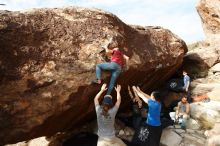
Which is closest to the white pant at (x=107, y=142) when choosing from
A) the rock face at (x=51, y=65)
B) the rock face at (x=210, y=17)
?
the rock face at (x=51, y=65)

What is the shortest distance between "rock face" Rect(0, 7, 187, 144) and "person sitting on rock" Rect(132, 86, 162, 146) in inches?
62.2

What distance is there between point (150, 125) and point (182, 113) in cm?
318

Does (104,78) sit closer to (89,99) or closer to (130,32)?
(89,99)

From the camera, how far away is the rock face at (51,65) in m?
8.75

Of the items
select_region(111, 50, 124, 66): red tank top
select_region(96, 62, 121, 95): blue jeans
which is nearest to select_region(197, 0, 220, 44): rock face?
select_region(111, 50, 124, 66): red tank top

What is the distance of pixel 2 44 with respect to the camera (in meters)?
8.67

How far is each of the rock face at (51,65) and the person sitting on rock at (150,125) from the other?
5.19 feet

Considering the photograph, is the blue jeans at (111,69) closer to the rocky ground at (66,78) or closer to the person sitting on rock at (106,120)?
the rocky ground at (66,78)

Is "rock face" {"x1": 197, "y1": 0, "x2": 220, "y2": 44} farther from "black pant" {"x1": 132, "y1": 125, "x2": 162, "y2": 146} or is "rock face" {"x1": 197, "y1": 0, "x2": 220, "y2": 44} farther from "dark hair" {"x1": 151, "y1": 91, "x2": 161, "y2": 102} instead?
"dark hair" {"x1": 151, "y1": 91, "x2": 161, "y2": 102}

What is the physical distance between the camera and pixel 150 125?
31.4 ft

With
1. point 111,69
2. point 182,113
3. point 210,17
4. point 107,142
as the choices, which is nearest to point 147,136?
point 107,142

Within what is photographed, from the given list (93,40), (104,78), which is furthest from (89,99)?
(93,40)

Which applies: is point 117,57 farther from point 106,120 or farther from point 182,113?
point 182,113

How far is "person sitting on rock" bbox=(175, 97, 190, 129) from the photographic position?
39.3 ft
